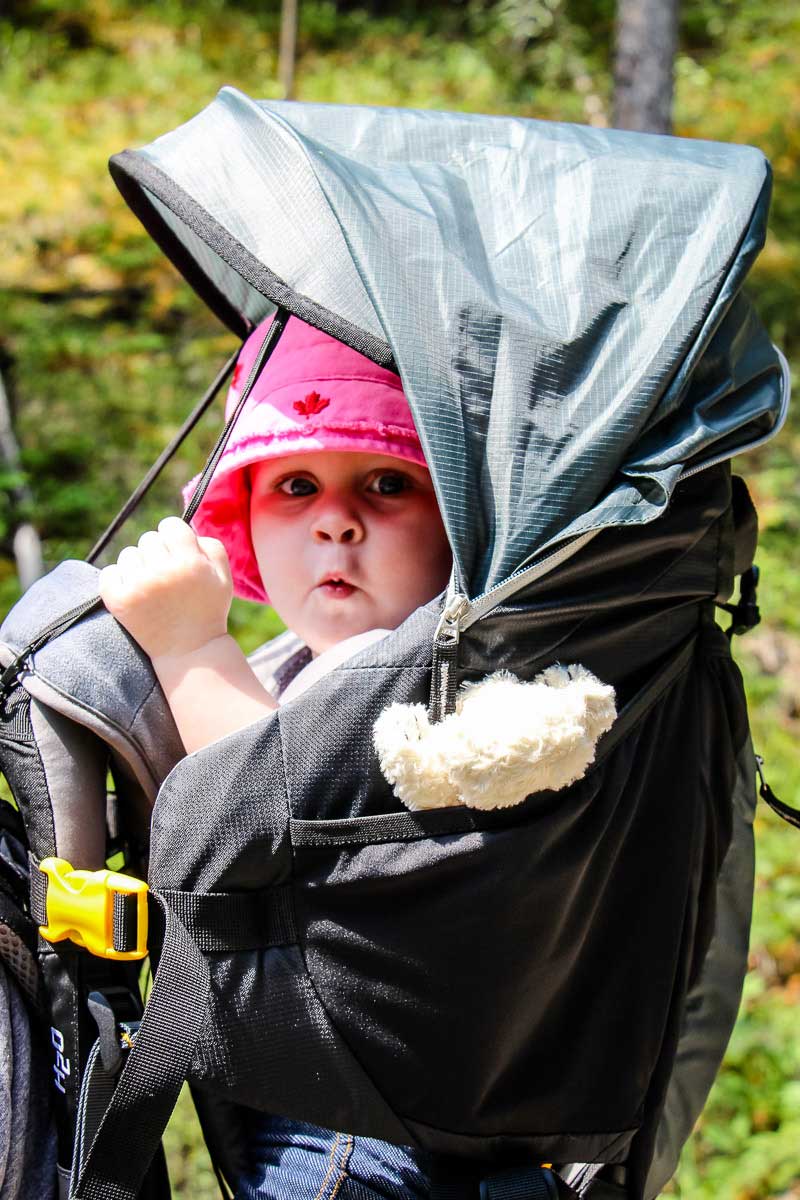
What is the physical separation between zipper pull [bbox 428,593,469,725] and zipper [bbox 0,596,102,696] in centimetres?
52

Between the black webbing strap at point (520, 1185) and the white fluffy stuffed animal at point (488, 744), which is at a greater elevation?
the white fluffy stuffed animal at point (488, 744)

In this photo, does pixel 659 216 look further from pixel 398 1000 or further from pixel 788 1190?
pixel 788 1190

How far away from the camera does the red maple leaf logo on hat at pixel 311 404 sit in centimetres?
168

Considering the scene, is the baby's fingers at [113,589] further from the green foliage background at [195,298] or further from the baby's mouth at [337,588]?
the green foliage background at [195,298]

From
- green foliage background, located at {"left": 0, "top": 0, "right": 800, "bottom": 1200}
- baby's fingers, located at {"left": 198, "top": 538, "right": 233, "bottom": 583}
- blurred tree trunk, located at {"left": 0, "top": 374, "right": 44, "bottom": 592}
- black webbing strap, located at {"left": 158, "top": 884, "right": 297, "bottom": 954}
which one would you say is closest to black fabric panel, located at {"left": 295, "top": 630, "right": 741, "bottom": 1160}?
black webbing strap, located at {"left": 158, "top": 884, "right": 297, "bottom": 954}

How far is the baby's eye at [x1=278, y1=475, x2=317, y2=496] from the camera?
5.79ft

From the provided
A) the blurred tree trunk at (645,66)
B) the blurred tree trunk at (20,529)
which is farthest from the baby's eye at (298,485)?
the blurred tree trunk at (645,66)

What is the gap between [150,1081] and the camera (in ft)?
4.34

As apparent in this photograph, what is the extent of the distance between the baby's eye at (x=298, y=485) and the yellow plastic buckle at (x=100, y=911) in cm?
65

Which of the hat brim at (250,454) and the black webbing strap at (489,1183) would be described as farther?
the hat brim at (250,454)

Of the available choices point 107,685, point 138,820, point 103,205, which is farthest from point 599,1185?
point 103,205

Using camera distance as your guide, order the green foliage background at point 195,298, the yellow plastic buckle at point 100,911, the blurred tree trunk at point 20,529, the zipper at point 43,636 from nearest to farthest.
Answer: the yellow plastic buckle at point 100,911, the zipper at point 43,636, the green foliage background at point 195,298, the blurred tree trunk at point 20,529

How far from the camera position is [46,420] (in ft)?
17.3

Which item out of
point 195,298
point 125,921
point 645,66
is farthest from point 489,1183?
point 195,298
